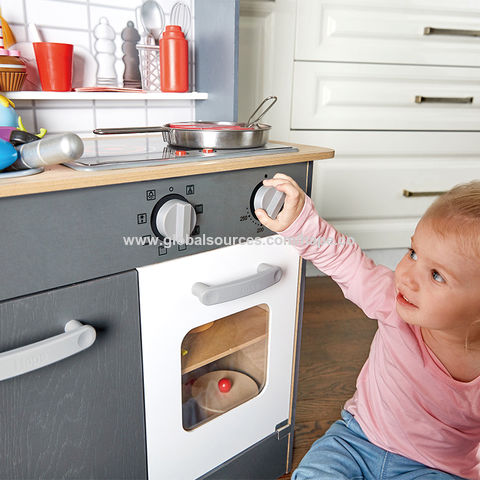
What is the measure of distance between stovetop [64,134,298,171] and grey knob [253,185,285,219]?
0.06 metres

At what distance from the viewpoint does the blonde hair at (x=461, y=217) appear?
0.65 m

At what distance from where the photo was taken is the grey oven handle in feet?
2.47

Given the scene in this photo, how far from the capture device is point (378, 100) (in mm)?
1835

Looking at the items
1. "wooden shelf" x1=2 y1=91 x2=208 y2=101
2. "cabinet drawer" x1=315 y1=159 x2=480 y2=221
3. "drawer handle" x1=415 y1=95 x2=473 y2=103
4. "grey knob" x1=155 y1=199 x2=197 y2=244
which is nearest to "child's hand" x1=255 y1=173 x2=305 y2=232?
"grey knob" x1=155 y1=199 x2=197 y2=244

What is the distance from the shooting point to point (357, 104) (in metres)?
1.83

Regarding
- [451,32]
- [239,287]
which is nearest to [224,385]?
[239,287]

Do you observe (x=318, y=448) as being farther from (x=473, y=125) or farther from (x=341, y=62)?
(x=473, y=125)

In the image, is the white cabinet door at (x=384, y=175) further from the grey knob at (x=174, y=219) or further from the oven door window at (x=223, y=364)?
the grey knob at (x=174, y=219)

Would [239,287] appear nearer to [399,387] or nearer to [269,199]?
[269,199]

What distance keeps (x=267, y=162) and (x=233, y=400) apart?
468 millimetres

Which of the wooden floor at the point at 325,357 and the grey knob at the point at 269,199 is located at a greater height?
the grey knob at the point at 269,199

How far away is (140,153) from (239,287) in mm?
268

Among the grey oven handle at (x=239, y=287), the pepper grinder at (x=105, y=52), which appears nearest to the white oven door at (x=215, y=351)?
the grey oven handle at (x=239, y=287)

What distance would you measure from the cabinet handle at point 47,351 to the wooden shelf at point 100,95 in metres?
0.52
